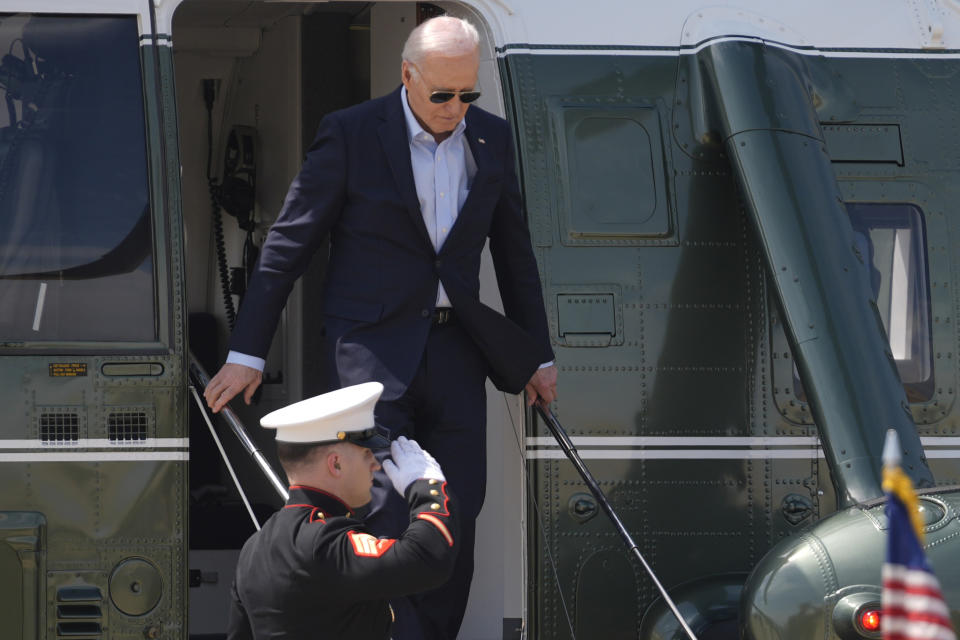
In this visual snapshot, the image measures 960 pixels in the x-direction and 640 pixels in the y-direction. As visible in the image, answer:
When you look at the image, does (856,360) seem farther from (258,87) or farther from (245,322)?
(258,87)

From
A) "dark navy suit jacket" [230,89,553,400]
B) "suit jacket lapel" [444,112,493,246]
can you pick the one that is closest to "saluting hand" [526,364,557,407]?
"dark navy suit jacket" [230,89,553,400]

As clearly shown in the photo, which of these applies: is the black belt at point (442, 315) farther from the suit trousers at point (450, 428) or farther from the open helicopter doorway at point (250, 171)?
the open helicopter doorway at point (250, 171)

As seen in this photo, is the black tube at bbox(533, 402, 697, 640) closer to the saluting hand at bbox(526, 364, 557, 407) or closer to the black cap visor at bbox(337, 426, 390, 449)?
the saluting hand at bbox(526, 364, 557, 407)

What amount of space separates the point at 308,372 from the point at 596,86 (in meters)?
1.76

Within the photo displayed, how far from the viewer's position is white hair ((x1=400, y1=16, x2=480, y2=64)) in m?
3.82

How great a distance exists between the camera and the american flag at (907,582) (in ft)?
6.29

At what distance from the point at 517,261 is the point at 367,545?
157 centimetres

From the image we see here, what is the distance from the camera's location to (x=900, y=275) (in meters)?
4.74

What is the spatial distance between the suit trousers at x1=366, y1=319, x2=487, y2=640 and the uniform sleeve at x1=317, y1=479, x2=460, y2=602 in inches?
38.2

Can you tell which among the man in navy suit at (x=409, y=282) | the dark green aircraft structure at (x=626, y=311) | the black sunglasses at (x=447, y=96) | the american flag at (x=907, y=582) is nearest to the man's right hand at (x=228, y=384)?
the man in navy suit at (x=409, y=282)

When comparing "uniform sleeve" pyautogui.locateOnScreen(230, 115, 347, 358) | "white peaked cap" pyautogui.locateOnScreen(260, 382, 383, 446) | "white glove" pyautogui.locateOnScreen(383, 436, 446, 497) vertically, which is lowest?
"white glove" pyautogui.locateOnScreen(383, 436, 446, 497)

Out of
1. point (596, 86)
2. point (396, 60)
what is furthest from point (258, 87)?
point (596, 86)

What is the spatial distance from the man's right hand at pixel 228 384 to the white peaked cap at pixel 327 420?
36.9 inches

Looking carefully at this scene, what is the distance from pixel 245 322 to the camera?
4.02 meters
